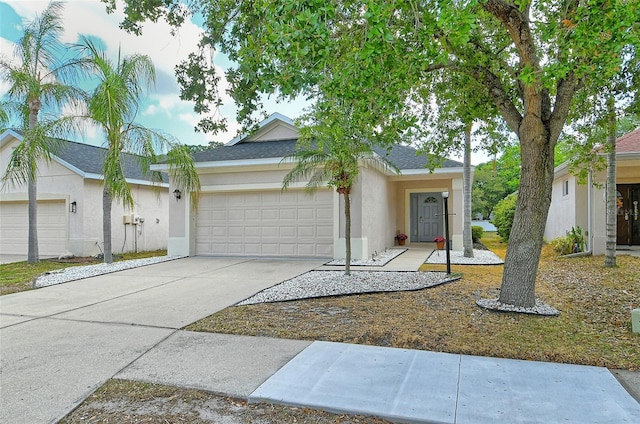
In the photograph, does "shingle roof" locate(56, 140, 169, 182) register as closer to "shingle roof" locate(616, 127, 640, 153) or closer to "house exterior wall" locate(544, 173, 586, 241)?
"house exterior wall" locate(544, 173, 586, 241)

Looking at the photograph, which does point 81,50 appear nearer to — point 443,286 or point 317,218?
point 317,218

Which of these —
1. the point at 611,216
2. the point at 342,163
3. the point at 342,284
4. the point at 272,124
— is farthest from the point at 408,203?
the point at 342,284

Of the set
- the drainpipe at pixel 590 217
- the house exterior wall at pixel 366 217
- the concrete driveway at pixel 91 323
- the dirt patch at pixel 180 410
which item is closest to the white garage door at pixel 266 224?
the house exterior wall at pixel 366 217

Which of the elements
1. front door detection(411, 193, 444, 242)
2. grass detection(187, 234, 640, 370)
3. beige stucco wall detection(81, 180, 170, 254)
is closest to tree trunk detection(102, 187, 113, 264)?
beige stucco wall detection(81, 180, 170, 254)

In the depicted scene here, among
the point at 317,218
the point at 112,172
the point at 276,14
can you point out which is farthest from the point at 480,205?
→ the point at 276,14

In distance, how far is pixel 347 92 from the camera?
432cm

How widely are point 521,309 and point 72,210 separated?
45.2 feet

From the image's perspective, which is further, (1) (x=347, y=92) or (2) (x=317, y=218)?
(2) (x=317, y=218)

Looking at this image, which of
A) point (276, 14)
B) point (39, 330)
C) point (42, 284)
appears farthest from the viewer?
point (42, 284)

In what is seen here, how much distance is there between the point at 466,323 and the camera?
4.93m

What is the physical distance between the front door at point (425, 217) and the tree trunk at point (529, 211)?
1101cm

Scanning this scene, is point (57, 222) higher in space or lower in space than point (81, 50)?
lower

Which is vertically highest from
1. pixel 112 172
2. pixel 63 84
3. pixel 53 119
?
pixel 63 84

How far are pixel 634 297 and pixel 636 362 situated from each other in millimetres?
3288
